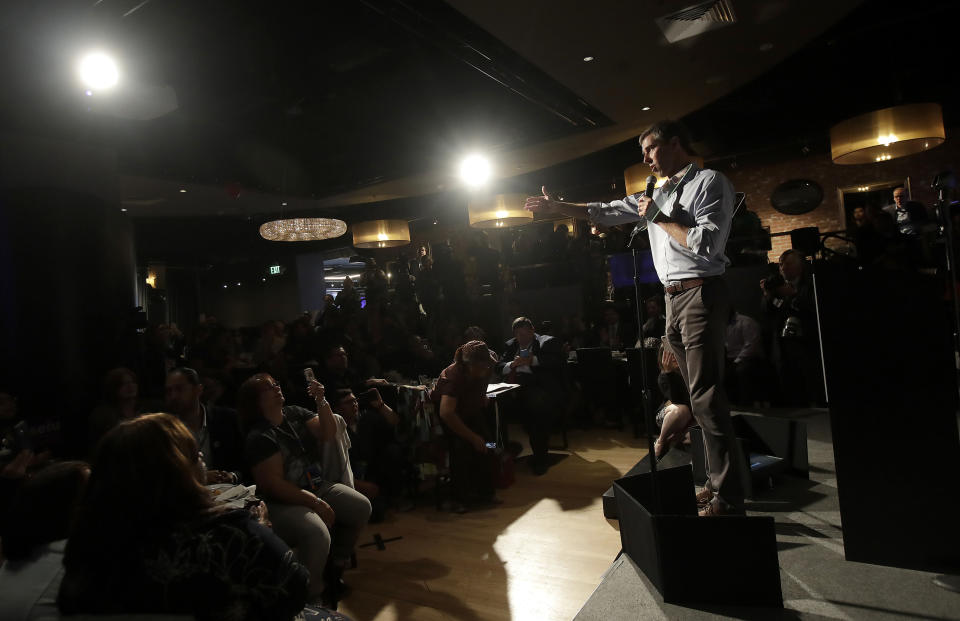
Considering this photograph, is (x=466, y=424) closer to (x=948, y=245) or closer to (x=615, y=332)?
(x=948, y=245)

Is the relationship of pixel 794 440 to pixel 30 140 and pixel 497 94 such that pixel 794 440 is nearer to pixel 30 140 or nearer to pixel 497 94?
pixel 497 94

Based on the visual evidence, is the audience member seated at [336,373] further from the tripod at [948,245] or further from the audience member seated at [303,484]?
the tripod at [948,245]

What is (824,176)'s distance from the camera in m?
8.88

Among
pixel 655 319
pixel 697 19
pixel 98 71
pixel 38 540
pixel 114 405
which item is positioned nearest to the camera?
pixel 38 540

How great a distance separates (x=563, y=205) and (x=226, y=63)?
11.7 ft

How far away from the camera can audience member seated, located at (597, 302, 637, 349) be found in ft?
23.0

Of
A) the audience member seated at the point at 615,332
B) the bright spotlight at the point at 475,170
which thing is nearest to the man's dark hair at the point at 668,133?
the audience member seated at the point at 615,332

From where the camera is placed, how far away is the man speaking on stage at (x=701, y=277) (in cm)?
206

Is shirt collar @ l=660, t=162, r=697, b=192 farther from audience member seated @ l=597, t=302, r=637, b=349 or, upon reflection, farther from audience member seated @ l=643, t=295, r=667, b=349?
audience member seated @ l=597, t=302, r=637, b=349

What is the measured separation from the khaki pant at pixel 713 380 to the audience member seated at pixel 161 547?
4.90ft

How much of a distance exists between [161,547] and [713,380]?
1793 millimetres

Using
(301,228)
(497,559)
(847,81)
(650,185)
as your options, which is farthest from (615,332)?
(650,185)

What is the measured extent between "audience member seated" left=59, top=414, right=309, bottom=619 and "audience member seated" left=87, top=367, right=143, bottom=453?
266cm

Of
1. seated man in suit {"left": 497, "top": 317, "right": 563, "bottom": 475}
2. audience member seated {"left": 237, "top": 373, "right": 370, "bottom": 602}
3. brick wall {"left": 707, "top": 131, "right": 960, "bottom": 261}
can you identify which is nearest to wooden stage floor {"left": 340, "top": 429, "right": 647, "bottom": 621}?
audience member seated {"left": 237, "top": 373, "right": 370, "bottom": 602}
